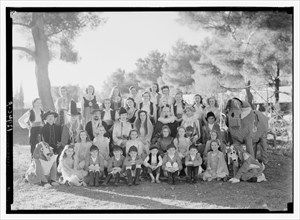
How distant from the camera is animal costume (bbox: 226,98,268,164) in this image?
7023 millimetres

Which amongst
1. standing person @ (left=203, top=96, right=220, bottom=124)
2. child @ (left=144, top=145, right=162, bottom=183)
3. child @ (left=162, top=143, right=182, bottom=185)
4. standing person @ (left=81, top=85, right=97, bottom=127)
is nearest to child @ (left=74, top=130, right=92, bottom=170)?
standing person @ (left=81, top=85, right=97, bottom=127)

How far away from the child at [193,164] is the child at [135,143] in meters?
0.77

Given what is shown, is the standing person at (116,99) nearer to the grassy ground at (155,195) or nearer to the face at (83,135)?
the face at (83,135)

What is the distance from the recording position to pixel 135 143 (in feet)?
22.4

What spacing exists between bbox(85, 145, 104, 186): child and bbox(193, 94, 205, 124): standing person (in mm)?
1909

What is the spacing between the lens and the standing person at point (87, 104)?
276 inches

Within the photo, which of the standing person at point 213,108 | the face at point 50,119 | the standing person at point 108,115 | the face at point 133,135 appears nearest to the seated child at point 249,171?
the standing person at point 213,108

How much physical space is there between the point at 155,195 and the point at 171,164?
2.13 ft

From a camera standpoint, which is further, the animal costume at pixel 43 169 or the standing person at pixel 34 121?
the standing person at pixel 34 121

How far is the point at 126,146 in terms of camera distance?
6.83m

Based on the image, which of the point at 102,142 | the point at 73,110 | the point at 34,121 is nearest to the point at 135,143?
the point at 102,142

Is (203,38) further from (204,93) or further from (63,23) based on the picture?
(63,23)

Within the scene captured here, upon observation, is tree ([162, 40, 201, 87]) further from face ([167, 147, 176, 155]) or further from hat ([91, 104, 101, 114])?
hat ([91, 104, 101, 114])

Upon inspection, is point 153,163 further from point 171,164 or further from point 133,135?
point 133,135
